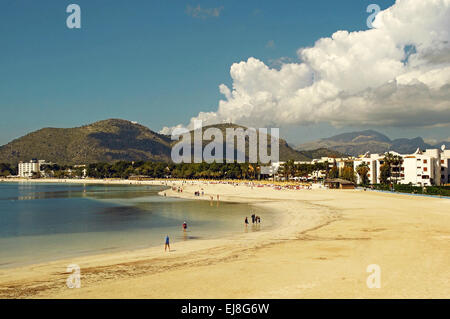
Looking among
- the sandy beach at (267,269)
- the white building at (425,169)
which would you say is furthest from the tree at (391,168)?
the sandy beach at (267,269)

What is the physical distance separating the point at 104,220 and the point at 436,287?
39129 mm

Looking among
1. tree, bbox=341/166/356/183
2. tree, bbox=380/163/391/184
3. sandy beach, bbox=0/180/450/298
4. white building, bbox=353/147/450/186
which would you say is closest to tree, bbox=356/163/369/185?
tree, bbox=341/166/356/183

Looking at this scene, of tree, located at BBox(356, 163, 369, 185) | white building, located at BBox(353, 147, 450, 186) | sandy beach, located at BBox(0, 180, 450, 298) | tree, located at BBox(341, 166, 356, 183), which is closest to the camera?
sandy beach, located at BBox(0, 180, 450, 298)

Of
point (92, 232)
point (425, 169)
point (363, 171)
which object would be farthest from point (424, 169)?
point (92, 232)

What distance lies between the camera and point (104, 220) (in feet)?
148

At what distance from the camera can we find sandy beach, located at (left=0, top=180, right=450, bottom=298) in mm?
14781

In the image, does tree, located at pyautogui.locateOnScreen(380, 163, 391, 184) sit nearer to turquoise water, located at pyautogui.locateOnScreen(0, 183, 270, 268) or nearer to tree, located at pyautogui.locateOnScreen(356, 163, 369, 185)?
tree, located at pyautogui.locateOnScreen(356, 163, 369, 185)

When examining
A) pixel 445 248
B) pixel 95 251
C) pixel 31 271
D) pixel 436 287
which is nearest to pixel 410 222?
pixel 445 248

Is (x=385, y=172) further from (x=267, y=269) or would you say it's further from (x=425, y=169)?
(x=267, y=269)

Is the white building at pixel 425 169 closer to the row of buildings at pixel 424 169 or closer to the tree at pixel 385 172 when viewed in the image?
the row of buildings at pixel 424 169

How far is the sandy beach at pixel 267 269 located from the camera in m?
14.8

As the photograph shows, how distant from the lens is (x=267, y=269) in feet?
60.3

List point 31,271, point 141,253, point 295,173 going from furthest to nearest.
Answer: point 295,173, point 141,253, point 31,271
